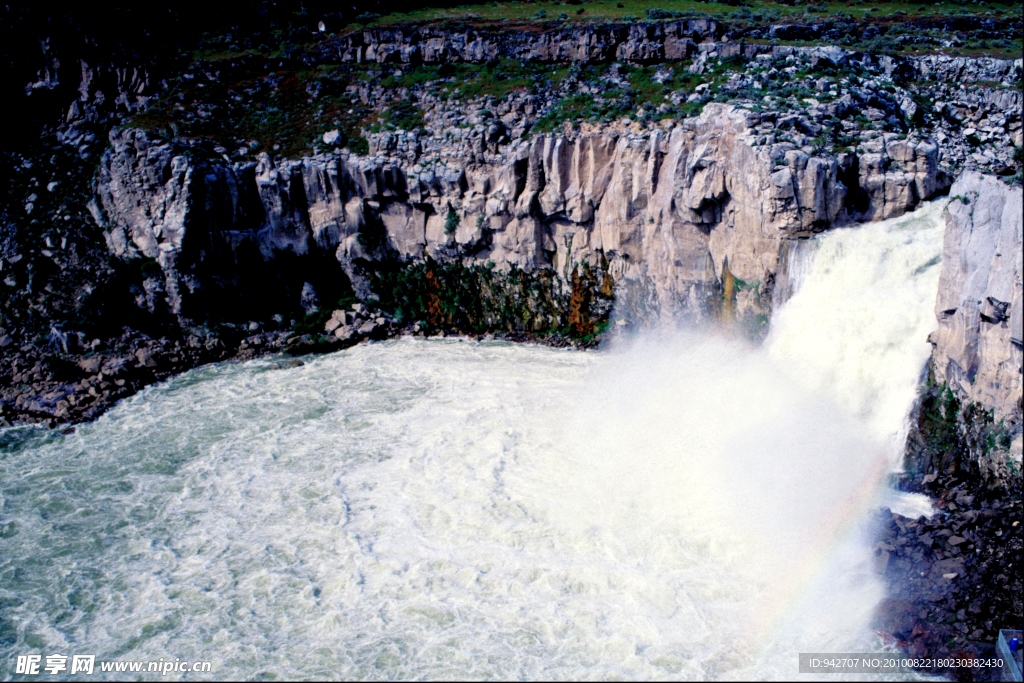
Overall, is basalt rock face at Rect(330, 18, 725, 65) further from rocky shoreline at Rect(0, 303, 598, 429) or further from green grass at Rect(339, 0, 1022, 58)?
rocky shoreline at Rect(0, 303, 598, 429)

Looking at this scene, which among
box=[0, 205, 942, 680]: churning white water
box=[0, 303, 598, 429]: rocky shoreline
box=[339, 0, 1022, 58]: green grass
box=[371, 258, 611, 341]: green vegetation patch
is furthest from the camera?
box=[339, 0, 1022, 58]: green grass

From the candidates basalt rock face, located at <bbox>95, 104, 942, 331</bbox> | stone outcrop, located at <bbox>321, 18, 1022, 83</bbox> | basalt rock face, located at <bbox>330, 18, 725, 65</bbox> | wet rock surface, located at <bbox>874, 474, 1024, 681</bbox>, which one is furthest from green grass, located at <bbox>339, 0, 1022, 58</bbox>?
wet rock surface, located at <bbox>874, 474, 1024, 681</bbox>

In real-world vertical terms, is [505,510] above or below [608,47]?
below

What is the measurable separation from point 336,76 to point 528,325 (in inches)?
702

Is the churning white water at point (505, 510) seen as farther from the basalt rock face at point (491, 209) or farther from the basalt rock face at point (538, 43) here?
the basalt rock face at point (538, 43)

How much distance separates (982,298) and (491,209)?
1938 cm

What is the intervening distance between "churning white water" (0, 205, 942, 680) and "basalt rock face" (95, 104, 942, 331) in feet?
10.2

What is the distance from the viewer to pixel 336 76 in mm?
38094

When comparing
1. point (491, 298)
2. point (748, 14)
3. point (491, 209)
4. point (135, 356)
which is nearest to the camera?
point (135, 356)

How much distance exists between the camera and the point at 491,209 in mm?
31641

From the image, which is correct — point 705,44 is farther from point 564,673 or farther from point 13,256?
point 13,256

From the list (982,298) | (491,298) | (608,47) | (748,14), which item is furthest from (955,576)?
(748,14)

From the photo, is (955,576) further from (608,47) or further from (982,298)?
(608,47)

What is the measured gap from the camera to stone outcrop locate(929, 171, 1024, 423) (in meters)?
16.9
